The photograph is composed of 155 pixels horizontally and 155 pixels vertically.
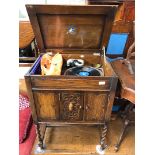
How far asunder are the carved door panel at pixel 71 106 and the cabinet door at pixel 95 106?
44mm

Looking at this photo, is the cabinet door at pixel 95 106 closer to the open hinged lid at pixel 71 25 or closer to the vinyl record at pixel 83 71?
the vinyl record at pixel 83 71

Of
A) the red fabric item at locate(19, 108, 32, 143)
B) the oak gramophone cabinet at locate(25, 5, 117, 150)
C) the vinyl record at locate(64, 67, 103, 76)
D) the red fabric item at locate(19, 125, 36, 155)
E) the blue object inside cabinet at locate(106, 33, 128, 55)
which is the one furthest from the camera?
the blue object inside cabinet at locate(106, 33, 128, 55)

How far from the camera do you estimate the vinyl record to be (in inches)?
53.2

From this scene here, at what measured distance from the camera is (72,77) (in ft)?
3.76

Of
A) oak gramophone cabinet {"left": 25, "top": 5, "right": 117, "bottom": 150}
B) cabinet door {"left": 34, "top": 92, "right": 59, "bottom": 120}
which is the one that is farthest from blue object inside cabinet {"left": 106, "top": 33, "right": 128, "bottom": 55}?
cabinet door {"left": 34, "top": 92, "right": 59, "bottom": 120}

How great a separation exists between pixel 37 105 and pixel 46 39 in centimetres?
53

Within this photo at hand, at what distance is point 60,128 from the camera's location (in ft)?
5.90

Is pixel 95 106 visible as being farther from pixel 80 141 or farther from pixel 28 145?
pixel 28 145

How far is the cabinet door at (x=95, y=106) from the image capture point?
1.22 metres

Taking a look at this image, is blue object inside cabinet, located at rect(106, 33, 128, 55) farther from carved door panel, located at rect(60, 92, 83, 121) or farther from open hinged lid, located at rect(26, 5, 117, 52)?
carved door panel, located at rect(60, 92, 83, 121)

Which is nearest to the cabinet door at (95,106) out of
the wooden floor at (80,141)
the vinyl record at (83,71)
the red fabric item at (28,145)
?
the vinyl record at (83,71)

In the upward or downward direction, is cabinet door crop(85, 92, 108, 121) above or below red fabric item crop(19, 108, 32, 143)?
above

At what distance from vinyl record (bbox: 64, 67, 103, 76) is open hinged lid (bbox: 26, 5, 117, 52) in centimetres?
21
